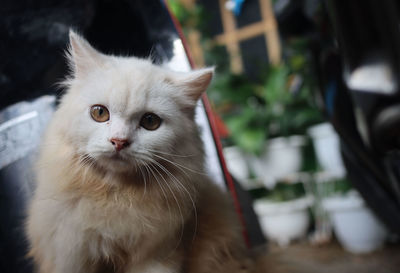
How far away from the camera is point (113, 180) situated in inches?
13.7

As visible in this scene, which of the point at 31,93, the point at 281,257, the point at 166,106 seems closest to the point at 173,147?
the point at 166,106

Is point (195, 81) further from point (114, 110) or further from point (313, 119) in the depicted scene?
point (313, 119)

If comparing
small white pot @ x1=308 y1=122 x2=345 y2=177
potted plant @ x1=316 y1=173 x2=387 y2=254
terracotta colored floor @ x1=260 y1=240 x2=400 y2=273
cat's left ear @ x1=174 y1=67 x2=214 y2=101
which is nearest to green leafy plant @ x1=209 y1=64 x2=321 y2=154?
small white pot @ x1=308 y1=122 x2=345 y2=177

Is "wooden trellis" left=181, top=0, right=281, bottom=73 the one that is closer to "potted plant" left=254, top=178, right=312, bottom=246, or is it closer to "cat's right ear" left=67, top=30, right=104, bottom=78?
"potted plant" left=254, top=178, right=312, bottom=246

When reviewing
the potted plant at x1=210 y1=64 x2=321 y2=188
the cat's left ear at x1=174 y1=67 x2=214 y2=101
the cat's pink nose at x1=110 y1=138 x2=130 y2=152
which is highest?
the cat's left ear at x1=174 y1=67 x2=214 y2=101

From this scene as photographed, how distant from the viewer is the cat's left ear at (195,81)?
40 cm

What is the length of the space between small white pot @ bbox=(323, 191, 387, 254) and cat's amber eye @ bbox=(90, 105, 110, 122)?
1.52 metres

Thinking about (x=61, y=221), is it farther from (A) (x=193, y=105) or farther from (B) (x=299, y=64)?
(B) (x=299, y=64)

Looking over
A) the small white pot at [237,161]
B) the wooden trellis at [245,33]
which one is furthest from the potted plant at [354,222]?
the wooden trellis at [245,33]

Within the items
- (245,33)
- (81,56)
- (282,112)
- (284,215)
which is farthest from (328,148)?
(81,56)

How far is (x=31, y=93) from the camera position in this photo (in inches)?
12.9

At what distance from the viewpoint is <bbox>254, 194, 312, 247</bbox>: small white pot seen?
72.9 inches

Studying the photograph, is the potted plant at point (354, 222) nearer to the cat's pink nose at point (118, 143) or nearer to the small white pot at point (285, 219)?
the small white pot at point (285, 219)

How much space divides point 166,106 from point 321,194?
5.64 feet
